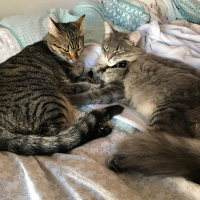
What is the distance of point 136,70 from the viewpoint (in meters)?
1.81

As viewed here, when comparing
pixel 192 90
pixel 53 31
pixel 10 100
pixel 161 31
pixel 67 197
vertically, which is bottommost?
pixel 67 197

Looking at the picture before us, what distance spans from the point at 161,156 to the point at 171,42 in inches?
55.8

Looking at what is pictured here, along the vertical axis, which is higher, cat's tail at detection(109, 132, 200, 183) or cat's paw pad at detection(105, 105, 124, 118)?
cat's tail at detection(109, 132, 200, 183)

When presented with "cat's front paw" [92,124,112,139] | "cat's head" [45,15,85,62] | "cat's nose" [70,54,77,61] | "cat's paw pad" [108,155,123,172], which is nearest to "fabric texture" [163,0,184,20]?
"cat's head" [45,15,85,62]

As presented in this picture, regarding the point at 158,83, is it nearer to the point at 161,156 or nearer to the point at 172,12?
the point at 161,156

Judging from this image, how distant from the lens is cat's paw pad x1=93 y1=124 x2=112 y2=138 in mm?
1291

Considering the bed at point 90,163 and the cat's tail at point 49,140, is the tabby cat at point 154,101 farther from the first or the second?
the cat's tail at point 49,140

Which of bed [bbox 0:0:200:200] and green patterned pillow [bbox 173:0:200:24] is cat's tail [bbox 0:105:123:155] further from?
green patterned pillow [bbox 173:0:200:24]

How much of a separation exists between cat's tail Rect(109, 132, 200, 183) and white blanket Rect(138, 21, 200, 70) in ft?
3.45

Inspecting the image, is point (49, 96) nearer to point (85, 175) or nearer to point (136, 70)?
point (85, 175)

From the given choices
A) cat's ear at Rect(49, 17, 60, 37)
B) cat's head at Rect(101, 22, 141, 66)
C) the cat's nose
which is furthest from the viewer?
cat's head at Rect(101, 22, 141, 66)

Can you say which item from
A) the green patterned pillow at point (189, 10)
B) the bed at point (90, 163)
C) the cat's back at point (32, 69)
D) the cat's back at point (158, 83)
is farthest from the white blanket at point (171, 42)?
the cat's back at point (32, 69)

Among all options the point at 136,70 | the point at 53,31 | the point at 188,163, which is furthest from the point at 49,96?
the point at 188,163

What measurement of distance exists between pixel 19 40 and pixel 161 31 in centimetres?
145
